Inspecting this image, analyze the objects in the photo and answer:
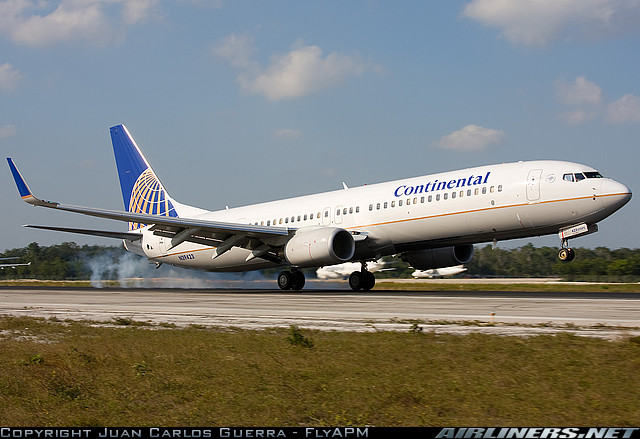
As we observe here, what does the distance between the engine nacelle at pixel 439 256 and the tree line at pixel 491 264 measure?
11.1m

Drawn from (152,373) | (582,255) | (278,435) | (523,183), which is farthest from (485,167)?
(582,255)

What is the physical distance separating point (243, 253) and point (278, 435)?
27674 mm

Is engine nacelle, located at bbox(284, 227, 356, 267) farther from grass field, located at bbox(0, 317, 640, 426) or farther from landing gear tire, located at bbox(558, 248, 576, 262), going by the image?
grass field, located at bbox(0, 317, 640, 426)

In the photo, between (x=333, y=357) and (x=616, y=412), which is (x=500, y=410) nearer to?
(x=616, y=412)

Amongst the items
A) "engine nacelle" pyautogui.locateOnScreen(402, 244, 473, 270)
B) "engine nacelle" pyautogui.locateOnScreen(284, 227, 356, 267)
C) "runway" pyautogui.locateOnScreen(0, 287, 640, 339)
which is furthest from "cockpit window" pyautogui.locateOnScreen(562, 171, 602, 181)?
"engine nacelle" pyautogui.locateOnScreen(284, 227, 356, 267)

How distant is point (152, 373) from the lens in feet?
29.4

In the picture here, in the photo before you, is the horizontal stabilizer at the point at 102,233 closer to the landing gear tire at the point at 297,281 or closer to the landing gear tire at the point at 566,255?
the landing gear tire at the point at 297,281

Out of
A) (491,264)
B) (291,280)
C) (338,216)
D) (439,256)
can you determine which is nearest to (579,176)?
(439,256)

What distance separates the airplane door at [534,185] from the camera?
24156 mm

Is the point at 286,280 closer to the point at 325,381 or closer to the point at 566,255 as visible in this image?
the point at 566,255

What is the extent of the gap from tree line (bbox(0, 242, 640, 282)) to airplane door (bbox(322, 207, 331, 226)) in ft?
34.0

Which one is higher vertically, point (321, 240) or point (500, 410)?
point (321, 240)

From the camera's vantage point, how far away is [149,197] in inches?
1570

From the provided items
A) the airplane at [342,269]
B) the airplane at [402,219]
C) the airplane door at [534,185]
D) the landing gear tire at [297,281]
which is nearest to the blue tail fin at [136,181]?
the airplane at [402,219]
